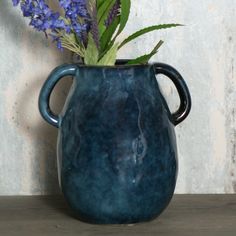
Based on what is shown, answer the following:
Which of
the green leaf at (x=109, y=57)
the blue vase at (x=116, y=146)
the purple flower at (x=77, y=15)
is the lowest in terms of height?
the blue vase at (x=116, y=146)

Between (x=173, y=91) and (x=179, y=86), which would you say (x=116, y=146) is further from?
(x=173, y=91)

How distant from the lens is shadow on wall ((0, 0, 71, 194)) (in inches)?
42.8

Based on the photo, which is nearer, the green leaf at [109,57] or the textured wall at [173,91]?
the green leaf at [109,57]

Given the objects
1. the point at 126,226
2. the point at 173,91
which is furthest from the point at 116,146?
the point at 173,91

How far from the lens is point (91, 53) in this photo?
90cm

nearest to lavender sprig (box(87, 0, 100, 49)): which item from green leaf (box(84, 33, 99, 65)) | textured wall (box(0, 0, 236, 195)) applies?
green leaf (box(84, 33, 99, 65))

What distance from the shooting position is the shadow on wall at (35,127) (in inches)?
42.8

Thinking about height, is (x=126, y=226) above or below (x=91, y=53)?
below

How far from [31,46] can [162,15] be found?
0.21 meters

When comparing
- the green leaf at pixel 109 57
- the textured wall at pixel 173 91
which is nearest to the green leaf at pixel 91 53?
the green leaf at pixel 109 57

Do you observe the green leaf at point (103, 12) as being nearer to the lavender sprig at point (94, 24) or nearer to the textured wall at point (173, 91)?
the lavender sprig at point (94, 24)

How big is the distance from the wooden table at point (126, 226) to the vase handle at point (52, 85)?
13cm

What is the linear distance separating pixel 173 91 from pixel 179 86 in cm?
15

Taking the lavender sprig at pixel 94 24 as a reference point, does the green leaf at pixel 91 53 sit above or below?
below
